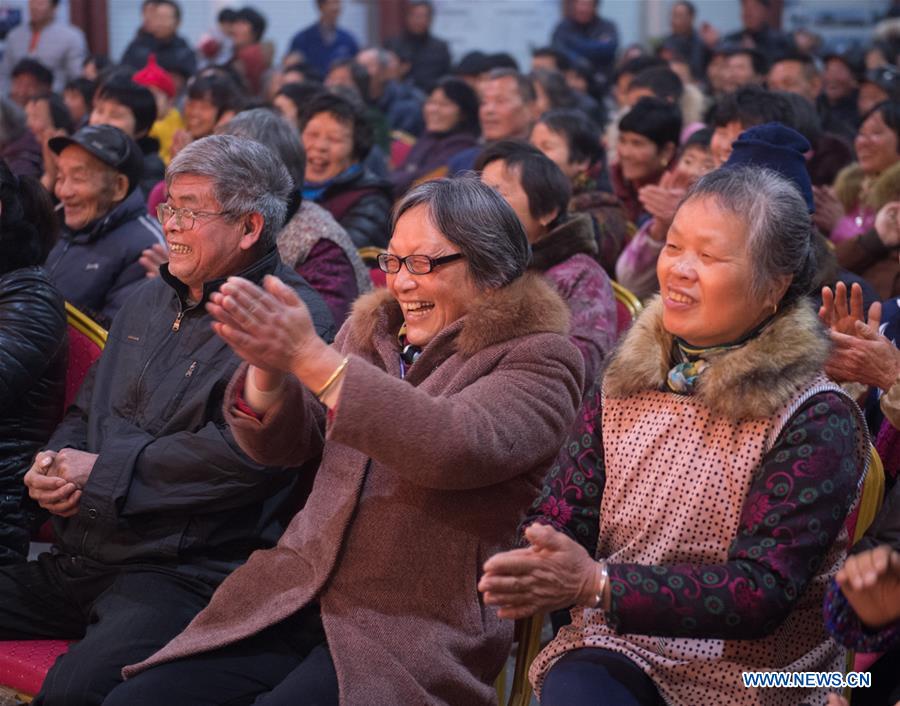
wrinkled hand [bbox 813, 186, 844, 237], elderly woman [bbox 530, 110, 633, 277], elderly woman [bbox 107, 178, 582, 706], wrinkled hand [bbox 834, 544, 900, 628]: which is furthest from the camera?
elderly woman [bbox 530, 110, 633, 277]

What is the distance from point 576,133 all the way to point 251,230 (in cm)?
239

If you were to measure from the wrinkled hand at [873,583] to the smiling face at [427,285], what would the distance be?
101cm

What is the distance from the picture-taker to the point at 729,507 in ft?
7.52

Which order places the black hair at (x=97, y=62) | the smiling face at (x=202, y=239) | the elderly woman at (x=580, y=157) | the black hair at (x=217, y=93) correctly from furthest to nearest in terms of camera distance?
1. the black hair at (x=97, y=62)
2. the black hair at (x=217, y=93)
3. the elderly woman at (x=580, y=157)
4. the smiling face at (x=202, y=239)

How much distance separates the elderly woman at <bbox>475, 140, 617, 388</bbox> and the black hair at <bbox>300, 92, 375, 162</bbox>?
5.68 feet

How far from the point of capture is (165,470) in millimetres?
2951

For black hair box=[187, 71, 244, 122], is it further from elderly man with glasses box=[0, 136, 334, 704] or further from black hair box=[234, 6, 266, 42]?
black hair box=[234, 6, 266, 42]

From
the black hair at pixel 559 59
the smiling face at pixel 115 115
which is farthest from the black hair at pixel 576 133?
the black hair at pixel 559 59

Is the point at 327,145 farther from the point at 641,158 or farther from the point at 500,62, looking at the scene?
the point at 500,62

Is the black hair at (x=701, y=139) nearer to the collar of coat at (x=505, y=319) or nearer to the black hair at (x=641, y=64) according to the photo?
the collar of coat at (x=505, y=319)

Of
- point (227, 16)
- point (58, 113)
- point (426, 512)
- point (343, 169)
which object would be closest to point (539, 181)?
point (426, 512)

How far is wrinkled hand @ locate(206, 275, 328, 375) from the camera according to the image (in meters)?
2.27

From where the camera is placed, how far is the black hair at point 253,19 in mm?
11422

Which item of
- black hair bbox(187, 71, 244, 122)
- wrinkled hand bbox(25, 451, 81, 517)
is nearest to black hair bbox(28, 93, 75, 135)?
black hair bbox(187, 71, 244, 122)
